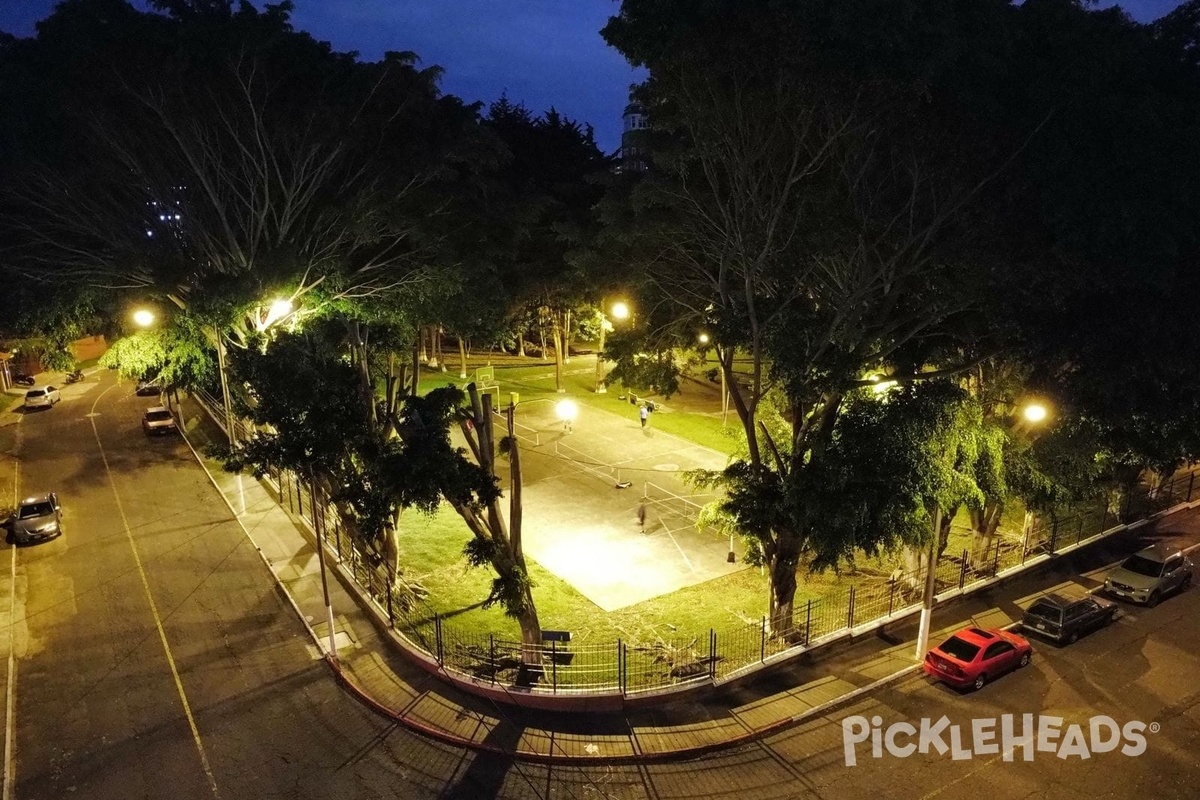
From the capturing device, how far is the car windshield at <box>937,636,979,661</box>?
16109mm

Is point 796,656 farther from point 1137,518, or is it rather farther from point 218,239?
point 218,239

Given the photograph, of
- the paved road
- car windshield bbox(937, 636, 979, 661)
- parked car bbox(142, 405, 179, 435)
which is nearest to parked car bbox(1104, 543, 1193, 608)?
car windshield bbox(937, 636, 979, 661)

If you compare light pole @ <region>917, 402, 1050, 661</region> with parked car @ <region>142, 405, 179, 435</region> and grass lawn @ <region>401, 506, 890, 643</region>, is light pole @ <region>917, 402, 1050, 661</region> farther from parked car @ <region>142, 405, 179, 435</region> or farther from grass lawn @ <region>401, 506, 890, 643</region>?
parked car @ <region>142, 405, 179, 435</region>

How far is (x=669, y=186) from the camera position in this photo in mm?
18203

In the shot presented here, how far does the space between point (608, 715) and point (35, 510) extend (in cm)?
1923

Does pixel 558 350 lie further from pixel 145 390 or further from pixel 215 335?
pixel 145 390

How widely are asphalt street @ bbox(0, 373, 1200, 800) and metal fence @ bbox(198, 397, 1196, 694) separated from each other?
1556 mm

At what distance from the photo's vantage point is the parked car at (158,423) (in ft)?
112

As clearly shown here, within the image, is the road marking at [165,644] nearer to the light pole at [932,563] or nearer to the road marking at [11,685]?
the road marking at [11,685]

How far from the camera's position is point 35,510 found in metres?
22.8

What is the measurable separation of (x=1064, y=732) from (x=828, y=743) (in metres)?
4.75

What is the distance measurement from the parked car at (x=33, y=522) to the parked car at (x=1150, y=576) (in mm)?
30947

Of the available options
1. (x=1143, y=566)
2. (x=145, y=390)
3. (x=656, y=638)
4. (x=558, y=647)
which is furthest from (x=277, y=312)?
(x=1143, y=566)

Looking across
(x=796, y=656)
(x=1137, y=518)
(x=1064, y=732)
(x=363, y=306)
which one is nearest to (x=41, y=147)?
(x=363, y=306)
